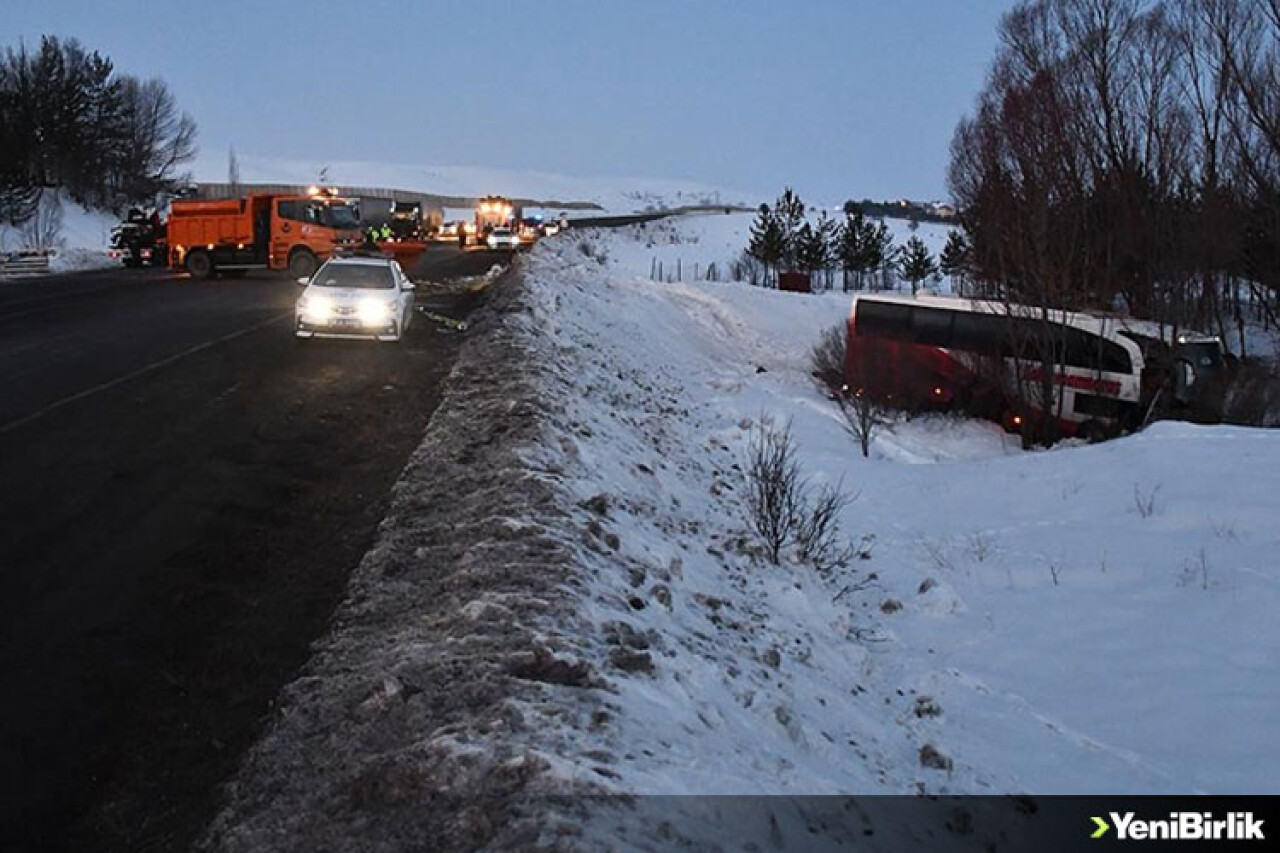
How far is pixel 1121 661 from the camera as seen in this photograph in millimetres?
7258

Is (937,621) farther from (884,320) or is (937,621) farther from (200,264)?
(200,264)

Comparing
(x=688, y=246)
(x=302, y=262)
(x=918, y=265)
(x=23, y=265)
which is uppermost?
(x=688, y=246)

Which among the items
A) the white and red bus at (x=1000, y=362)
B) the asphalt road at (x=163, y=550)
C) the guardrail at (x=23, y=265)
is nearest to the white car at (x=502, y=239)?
the guardrail at (x=23, y=265)

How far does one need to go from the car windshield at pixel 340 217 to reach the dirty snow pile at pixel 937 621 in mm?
20358

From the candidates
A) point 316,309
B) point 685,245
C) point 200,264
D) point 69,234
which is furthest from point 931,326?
point 685,245

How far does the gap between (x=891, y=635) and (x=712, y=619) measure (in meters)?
2.00

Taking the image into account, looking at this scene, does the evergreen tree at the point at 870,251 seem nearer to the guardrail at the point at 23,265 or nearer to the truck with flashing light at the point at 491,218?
the truck with flashing light at the point at 491,218

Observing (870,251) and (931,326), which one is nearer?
(931,326)

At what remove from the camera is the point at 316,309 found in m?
17.4

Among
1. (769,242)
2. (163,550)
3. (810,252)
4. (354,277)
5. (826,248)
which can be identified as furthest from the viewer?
(826,248)

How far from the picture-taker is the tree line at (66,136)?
5272 cm

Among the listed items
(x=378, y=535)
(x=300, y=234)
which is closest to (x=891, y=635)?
(x=378, y=535)

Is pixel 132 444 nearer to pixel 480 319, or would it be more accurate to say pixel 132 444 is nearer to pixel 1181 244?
pixel 480 319

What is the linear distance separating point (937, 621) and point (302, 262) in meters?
28.4
